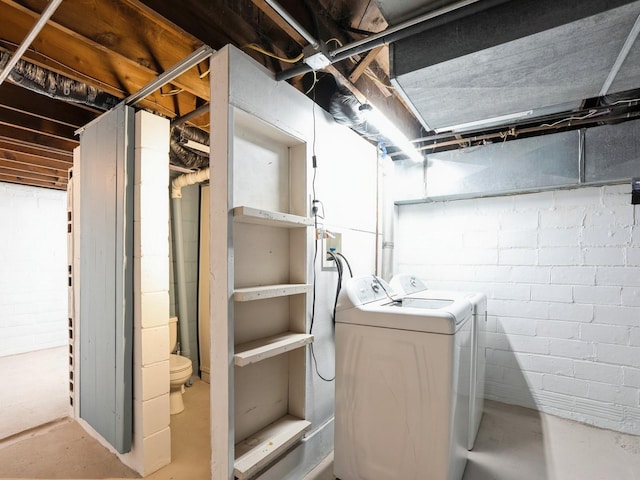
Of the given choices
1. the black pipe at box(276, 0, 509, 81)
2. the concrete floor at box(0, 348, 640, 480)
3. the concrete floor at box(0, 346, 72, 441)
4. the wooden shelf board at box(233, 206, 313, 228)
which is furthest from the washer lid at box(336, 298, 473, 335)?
the concrete floor at box(0, 346, 72, 441)

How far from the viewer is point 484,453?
2.16 m

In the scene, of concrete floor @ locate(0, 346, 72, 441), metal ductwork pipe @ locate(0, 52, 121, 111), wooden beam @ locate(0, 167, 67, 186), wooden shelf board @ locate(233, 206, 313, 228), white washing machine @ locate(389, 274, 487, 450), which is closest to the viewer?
wooden shelf board @ locate(233, 206, 313, 228)

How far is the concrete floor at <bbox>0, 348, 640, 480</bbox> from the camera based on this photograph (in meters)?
1.94

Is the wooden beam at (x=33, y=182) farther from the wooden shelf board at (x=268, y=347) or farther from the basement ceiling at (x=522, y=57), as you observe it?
the basement ceiling at (x=522, y=57)

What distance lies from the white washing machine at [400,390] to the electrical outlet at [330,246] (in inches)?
10.9

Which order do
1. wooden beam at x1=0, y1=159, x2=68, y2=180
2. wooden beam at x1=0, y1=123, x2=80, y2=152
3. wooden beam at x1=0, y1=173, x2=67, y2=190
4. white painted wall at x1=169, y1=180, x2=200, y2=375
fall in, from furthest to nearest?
wooden beam at x1=0, y1=173, x2=67, y2=190 < wooden beam at x1=0, y1=159, x2=68, y2=180 < white painted wall at x1=169, y1=180, x2=200, y2=375 < wooden beam at x1=0, y1=123, x2=80, y2=152

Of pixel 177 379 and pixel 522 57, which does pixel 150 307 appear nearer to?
pixel 177 379

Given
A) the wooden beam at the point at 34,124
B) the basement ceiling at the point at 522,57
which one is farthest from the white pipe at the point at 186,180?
the basement ceiling at the point at 522,57

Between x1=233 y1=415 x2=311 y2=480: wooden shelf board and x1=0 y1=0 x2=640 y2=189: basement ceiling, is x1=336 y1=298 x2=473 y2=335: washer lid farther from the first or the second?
x1=0 y1=0 x2=640 y2=189: basement ceiling

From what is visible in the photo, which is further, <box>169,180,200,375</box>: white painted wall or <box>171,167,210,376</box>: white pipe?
<box>169,180,200,375</box>: white painted wall

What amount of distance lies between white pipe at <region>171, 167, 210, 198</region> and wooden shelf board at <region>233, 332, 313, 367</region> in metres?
1.89

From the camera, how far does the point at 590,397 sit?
98.9 inches

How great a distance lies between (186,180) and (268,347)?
2.26m

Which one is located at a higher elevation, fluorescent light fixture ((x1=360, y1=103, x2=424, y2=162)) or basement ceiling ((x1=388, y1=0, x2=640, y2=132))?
basement ceiling ((x1=388, y1=0, x2=640, y2=132))
